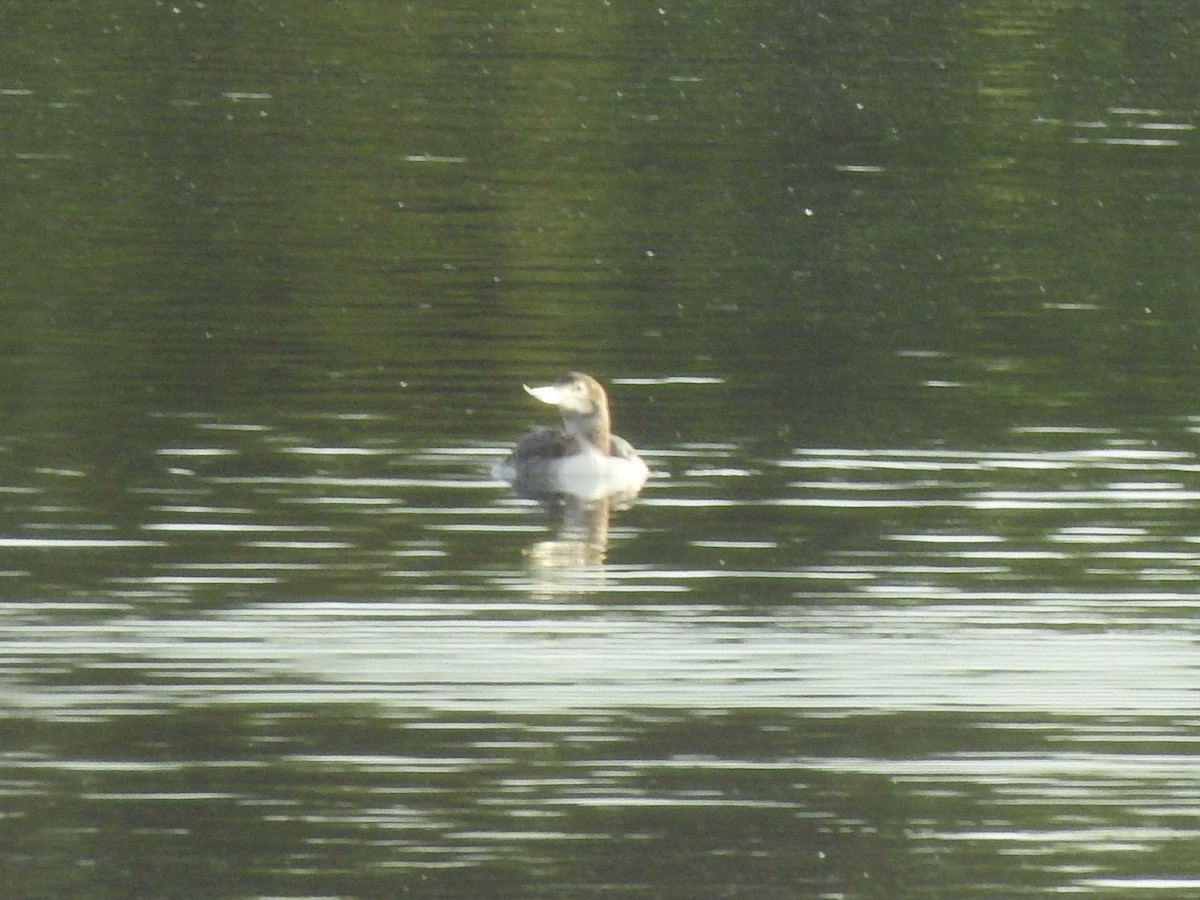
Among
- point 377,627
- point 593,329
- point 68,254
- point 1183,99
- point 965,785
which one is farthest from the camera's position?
point 1183,99

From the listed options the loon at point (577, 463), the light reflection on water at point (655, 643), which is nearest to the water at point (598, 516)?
the light reflection on water at point (655, 643)

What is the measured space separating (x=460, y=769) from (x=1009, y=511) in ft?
18.4

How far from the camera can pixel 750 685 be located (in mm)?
13406

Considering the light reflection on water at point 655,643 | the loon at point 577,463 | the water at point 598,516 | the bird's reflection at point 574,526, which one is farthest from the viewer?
the loon at point 577,463

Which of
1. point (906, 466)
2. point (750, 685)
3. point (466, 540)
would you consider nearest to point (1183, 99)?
point (906, 466)

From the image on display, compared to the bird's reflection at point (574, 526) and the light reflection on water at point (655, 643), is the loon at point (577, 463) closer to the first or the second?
the bird's reflection at point (574, 526)

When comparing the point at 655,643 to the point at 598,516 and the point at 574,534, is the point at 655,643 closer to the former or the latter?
the point at 574,534

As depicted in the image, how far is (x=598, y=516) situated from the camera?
57.8 ft

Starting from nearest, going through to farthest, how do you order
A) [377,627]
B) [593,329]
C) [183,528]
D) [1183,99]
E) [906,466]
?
[377,627] → [183,528] → [906,466] → [593,329] → [1183,99]

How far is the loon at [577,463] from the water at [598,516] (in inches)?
6.9

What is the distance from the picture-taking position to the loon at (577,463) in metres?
18.1

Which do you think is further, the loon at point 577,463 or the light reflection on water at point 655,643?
the loon at point 577,463

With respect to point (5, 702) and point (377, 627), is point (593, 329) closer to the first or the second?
point (377, 627)

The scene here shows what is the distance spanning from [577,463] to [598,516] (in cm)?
68
